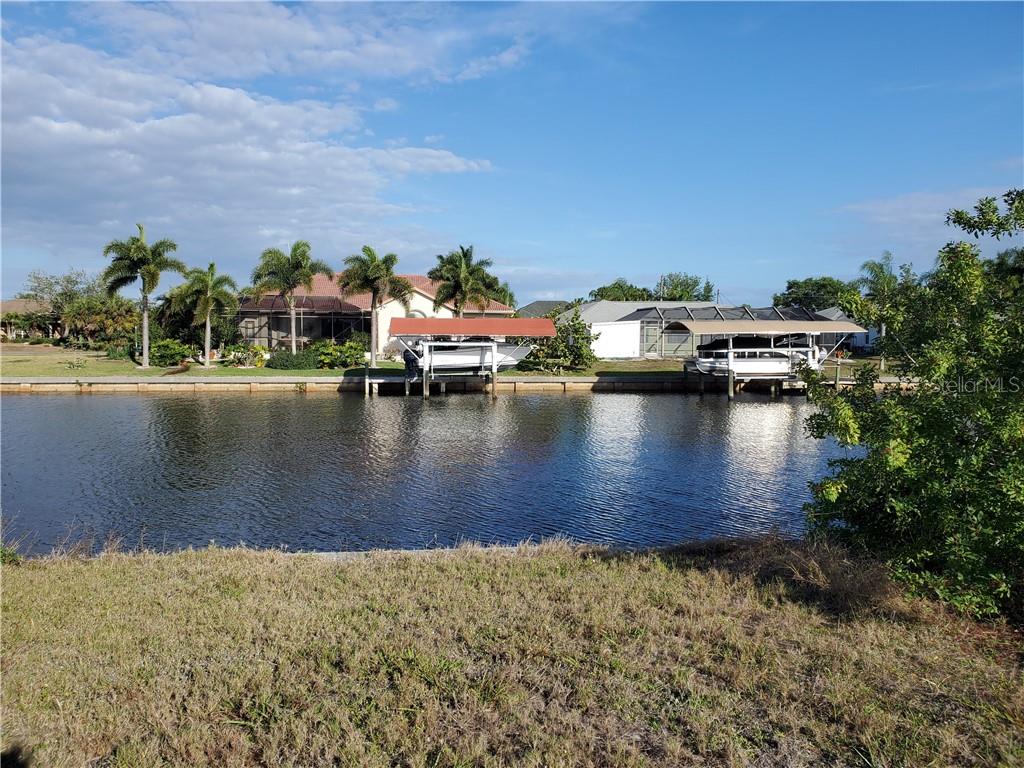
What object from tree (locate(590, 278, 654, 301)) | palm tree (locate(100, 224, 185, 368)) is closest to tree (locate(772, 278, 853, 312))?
tree (locate(590, 278, 654, 301))

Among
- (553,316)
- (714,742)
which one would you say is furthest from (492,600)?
(553,316)

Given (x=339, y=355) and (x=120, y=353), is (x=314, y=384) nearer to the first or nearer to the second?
(x=339, y=355)

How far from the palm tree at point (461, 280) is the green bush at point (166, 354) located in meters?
16.5

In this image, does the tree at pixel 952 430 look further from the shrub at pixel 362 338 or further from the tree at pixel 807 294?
the tree at pixel 807 294

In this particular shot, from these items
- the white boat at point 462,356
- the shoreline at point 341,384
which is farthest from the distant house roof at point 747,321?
the white boat at point 462,356

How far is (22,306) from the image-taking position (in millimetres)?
83938

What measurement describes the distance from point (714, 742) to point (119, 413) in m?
30.4

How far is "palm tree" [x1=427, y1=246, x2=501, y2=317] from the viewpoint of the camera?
159ft

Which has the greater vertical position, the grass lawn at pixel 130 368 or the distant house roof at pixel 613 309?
the distant house roof at pixel 613 309

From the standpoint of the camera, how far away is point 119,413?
2970 cm

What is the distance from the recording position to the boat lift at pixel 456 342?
3712 centimetres

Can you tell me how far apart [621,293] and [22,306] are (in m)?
72.6

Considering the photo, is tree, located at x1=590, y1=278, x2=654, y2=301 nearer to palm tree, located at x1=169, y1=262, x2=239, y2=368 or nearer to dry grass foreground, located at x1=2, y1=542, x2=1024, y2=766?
palm tree, located at x1=169, y1=262, x2=239, y2=368

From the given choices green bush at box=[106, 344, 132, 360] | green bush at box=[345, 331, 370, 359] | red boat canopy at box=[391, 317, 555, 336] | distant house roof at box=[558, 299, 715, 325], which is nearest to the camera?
red boat canopy at box=[391, 317, 555, 336]
